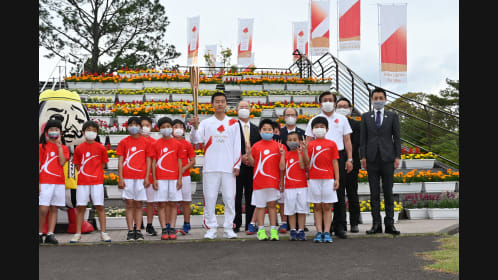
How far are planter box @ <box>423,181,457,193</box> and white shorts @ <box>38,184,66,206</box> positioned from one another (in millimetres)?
7205

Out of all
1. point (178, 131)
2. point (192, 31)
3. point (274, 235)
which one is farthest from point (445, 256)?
point (192, 31)

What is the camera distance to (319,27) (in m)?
22.3

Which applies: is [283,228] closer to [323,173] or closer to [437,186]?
[323,173]

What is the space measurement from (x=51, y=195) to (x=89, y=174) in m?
0.59

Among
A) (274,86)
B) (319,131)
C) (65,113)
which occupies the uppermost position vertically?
(274,86)

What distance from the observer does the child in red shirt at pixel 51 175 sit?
267 inches

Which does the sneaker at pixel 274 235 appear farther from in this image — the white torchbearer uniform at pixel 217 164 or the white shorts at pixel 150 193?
the white shorts at pixel 150 193

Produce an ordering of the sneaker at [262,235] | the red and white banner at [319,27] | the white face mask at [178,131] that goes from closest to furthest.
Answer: the sneaker at [262,235], the white face mask at [178,131], the red and white banner at [319,27]

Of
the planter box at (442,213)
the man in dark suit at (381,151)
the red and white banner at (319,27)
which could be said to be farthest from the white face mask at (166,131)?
the red and white banner at (319,27)

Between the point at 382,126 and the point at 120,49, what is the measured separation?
30.4m

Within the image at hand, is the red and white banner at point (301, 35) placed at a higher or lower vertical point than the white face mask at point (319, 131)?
higher

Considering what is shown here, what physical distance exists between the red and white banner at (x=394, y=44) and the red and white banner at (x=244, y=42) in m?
12.2

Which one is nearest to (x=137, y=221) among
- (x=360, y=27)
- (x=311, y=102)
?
(x=311, y=102)

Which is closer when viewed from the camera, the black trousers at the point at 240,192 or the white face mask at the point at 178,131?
the white face mask at the point at 178,131
